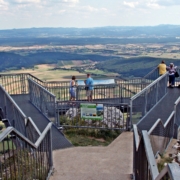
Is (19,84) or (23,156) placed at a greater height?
(23,156)

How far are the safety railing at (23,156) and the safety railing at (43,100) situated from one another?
3702 mm

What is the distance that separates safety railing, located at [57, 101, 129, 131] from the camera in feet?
32.7

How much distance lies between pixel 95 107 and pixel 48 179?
398 centimetres

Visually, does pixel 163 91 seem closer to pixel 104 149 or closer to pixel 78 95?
pixel 78 95

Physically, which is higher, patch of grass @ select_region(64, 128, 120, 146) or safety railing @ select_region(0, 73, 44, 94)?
safety railing @ select_region(0, 73, 44, 94)

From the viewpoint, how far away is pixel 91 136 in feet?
32.5

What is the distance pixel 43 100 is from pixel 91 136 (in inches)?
89.2

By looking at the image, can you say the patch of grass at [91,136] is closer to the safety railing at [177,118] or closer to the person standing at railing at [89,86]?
the safety railing at [177,118]

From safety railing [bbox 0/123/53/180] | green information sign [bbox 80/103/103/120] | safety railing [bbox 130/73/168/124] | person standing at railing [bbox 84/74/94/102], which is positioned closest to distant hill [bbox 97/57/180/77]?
person standing at railing [bbox 84/74/94/102]

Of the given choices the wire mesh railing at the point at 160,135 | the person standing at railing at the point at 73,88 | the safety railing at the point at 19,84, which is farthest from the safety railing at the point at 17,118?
the safety railing at the point at 19,84

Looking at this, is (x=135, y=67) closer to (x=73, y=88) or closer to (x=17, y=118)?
(x=73, y=88)

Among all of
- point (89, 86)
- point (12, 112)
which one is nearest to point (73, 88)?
point (89, 86)

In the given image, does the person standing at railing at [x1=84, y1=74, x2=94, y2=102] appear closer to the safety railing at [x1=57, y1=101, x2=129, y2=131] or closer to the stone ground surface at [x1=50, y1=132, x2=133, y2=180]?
the safety railing at [x1=57, y1=101, x2=129, y2=131]

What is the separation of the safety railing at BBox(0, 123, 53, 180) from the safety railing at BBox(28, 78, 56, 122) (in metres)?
3.70
